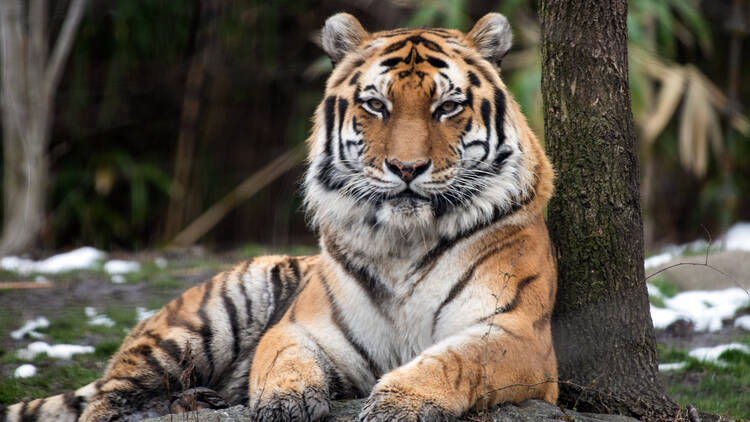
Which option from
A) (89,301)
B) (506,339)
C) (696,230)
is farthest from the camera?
(696,230)

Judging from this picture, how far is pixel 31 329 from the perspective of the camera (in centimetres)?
417

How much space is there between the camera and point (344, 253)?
2822mm

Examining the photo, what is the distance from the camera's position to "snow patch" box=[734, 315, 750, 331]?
4.45 meters

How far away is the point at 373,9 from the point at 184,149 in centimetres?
250

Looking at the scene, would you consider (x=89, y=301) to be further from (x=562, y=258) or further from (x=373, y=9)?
(x=373, y=9)

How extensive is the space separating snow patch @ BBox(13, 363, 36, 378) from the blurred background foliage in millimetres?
4927

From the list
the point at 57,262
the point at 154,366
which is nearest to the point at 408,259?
the point at 154,366

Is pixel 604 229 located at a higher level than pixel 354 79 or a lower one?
lower

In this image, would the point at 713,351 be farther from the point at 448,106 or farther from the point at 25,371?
the point at 25,371

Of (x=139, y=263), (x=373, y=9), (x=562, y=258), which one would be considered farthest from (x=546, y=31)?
(x=373, y=9)

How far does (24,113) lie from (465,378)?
6667 mm

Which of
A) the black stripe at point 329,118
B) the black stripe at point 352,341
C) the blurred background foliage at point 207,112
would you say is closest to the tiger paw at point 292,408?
the black stripe at point 352,341

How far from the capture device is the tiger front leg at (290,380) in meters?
2.40

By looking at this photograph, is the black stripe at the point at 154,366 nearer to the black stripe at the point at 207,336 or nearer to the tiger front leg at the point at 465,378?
the black stripe at the point at 207,336
